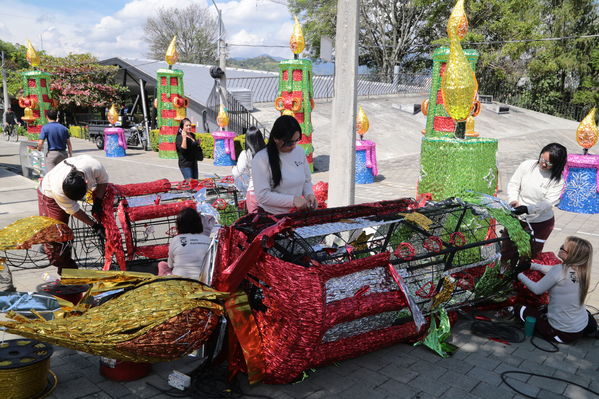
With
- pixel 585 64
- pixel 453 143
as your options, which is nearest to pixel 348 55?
pixel 453 143

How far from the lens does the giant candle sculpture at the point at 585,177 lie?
880 centimetres

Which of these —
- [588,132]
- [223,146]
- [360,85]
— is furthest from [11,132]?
[588,132]

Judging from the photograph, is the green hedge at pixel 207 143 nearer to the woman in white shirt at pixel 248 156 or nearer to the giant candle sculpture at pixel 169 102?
the giant candle sculpture at pixel 169 102

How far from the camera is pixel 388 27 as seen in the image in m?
33.8

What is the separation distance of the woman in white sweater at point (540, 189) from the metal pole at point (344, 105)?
1.62 m

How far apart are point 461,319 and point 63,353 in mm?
3370

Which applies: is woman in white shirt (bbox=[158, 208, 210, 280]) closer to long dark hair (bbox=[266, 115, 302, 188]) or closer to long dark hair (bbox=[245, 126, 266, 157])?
long dark hair (bbox=[266, 115, 302, 188])

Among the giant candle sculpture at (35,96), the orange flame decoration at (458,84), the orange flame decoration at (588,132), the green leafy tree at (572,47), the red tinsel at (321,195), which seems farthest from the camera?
the green leafy tree at (572,47)

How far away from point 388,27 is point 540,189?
32123mm

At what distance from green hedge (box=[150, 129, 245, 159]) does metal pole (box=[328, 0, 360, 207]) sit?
35.6 feet

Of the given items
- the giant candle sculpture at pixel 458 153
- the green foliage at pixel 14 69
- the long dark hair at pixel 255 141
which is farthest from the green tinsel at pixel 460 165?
the green foliage at pixel 14 69

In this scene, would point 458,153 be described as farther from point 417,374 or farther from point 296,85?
point 296,85

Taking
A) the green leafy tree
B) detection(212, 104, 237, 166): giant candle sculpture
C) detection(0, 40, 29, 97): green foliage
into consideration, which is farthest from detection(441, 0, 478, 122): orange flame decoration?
detection(0, 40, 29, 97): green foliage

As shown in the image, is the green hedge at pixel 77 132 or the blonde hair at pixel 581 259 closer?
the blonde hair at pixel 581 259
